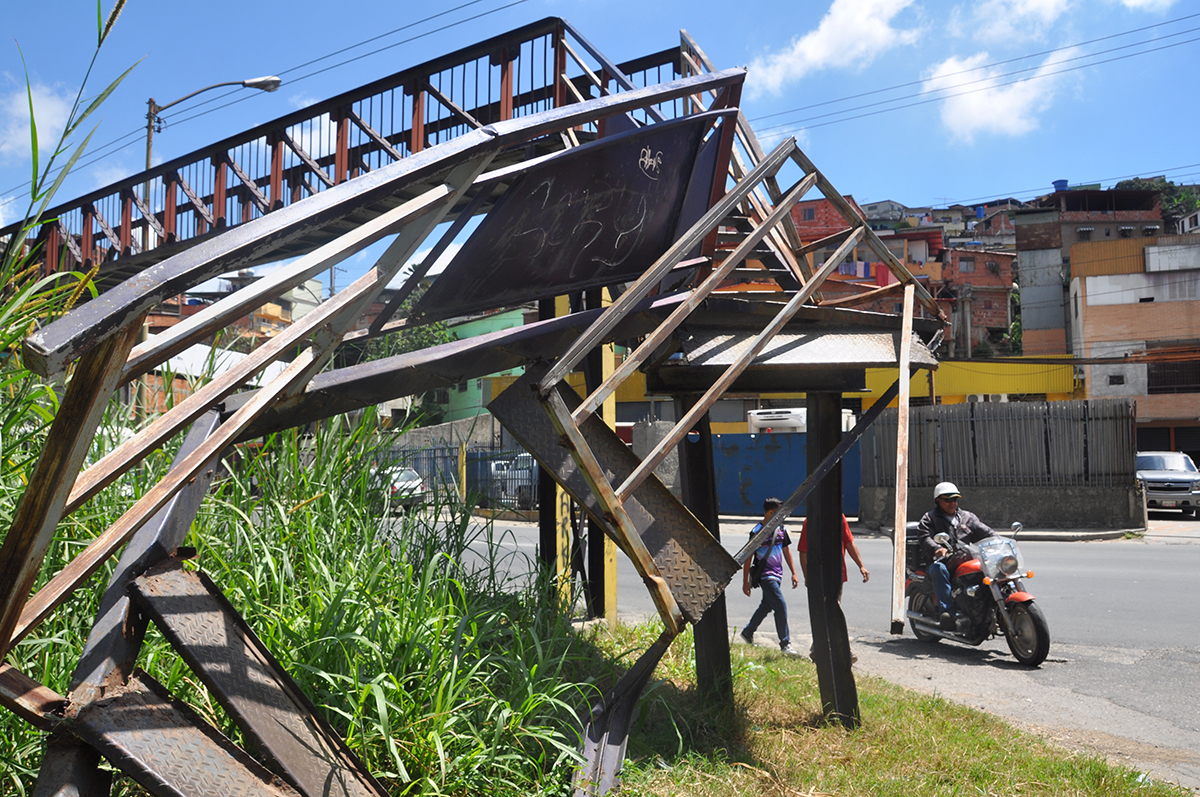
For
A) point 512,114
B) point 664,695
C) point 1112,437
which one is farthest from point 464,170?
point 1112,437

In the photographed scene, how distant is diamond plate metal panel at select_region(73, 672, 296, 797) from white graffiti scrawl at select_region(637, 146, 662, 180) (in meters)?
3.44

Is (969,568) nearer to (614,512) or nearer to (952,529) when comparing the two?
(952,529)

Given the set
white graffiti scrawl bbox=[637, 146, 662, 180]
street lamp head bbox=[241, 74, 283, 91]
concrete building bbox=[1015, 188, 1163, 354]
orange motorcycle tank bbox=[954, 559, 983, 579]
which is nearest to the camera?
white graffiti scrawl bbox=[637, 146, 662, 180]

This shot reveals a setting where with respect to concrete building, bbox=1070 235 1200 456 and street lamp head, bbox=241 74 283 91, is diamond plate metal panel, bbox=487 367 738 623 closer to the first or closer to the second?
street lamp head, bbox=241 74 283 91

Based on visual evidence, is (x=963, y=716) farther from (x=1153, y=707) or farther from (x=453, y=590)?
(x=453, y=590)

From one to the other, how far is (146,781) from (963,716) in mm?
4877

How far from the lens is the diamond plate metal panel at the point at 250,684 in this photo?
107 inches

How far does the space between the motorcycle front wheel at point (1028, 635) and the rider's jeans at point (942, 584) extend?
56 cm

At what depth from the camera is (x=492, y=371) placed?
3930 mm

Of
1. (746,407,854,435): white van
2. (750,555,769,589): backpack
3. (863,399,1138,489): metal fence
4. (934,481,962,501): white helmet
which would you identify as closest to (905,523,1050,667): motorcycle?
(934,481,962,501): white helmet

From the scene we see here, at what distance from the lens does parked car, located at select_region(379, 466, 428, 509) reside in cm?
514

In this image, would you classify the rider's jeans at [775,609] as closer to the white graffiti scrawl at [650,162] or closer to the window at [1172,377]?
the white graffiti scrawl at [650,162]

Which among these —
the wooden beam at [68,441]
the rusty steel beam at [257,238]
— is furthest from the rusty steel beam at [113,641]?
the rusty steel beam at [257,238]

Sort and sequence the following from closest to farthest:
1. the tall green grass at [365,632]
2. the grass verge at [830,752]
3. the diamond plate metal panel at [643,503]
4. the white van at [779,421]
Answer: the tall green grass at [365,632]
the diamond plate metal panel at [643,503]
the grass verge at [830,752]
the white van at [779,421]
